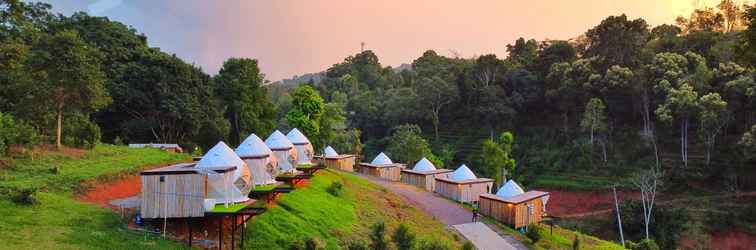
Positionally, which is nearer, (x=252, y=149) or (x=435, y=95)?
(x=252, y=149)

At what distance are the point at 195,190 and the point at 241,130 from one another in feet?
104

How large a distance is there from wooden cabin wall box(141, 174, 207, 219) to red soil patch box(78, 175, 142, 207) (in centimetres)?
338

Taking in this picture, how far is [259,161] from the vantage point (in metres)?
20.5

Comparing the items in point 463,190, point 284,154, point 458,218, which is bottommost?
point 458,218

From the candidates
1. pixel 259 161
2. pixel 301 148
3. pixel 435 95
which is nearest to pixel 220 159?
pixel 259 161

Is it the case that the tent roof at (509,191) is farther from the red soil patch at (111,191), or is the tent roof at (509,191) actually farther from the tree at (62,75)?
the tree at (62,75)

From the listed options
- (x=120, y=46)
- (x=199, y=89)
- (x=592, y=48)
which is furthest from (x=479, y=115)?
(x=120, y=46)

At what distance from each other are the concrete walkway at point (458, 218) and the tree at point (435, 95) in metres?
32.9

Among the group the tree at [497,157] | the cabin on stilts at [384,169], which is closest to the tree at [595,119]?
the tree at [497,157]

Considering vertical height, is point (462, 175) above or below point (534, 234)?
above

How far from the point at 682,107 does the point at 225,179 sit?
41.4 metres

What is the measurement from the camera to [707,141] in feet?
138

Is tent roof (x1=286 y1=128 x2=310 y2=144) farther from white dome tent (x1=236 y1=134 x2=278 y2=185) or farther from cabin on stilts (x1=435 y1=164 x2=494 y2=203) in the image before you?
cabin on stilts (x1=435 y1=164 x2=494 y2=203)

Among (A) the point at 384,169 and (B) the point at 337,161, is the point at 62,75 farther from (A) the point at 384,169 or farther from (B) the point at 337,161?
(A) the point at 384,169
